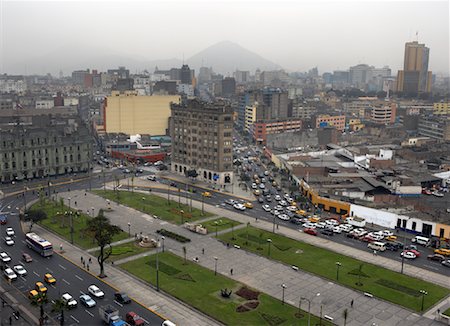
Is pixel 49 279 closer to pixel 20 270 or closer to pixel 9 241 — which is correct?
pixel 20 270

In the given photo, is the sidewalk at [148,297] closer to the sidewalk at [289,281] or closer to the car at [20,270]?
the sidewalk at [289,281]

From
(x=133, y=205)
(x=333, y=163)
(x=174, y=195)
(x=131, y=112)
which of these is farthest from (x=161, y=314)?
(x=131, y=112)

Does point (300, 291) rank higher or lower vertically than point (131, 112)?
lower

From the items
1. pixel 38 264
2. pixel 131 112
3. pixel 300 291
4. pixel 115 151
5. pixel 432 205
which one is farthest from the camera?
pixel 131 112

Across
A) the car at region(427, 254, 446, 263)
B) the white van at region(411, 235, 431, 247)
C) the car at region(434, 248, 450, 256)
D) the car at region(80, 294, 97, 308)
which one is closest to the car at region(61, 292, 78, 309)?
the car at region(80, 294, 97, 308)

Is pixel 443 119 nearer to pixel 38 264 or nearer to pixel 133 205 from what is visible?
pixel 133 205

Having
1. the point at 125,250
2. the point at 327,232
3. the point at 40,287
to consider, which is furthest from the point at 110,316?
the point at 327,232

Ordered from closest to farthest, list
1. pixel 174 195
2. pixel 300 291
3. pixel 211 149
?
pixel 300 291 < pixel 174 195 < pixel 211 149

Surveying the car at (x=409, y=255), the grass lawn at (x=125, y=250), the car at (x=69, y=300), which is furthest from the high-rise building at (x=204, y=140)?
the car at (x=69, y=300)
